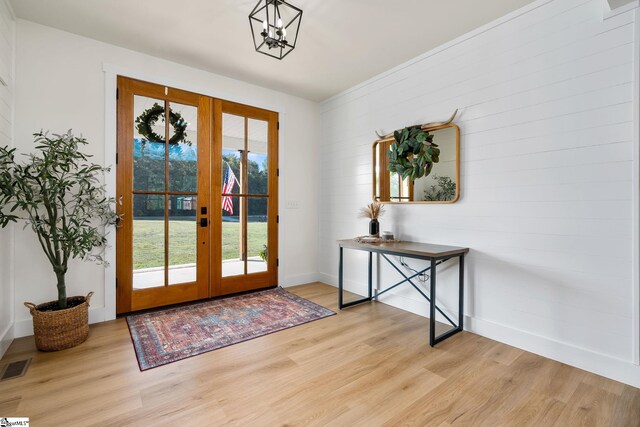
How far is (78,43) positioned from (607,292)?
16.3 ft

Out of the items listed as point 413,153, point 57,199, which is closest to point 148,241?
point 57,199

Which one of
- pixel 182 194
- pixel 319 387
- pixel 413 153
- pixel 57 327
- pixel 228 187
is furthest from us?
pixel 228 187

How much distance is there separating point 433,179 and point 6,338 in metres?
4.04

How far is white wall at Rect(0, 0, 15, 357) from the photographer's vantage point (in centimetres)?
238

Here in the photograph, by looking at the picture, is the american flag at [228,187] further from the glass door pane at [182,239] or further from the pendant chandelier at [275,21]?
the pendant chandelier at [275,21]

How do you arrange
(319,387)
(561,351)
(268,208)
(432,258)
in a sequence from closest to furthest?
(319,387), (561,351), (432,258), (268,208)

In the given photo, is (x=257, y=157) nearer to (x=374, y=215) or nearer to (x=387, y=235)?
(x=374, y=215)

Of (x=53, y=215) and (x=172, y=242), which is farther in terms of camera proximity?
(x=172, y=242)

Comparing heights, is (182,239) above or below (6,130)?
below

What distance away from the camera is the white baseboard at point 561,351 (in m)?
1.99

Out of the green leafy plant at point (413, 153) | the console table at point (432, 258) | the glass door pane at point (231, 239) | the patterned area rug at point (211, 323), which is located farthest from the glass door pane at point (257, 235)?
the green leafy plant at point (413, 153)

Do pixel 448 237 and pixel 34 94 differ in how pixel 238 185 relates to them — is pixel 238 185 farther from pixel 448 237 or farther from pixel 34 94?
pixel 448 237

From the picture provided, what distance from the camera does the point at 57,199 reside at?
2730 mm

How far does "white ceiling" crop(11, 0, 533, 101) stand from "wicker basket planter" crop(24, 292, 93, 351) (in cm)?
252
